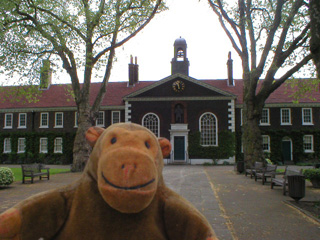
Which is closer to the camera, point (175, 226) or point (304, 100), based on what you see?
point (175, 226)

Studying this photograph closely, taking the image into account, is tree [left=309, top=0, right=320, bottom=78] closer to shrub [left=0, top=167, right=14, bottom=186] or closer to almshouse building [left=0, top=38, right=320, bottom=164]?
shrub [left=0, top=167, right=14, bottom=186]

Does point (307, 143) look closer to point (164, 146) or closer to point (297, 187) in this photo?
point (297, 187)

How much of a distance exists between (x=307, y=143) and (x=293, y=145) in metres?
1.58

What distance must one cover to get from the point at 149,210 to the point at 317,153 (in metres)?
30.1

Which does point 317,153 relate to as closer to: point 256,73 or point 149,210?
point 256,73

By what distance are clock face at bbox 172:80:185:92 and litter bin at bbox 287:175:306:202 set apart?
1981cm

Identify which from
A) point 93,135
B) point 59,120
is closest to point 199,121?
point 59,120

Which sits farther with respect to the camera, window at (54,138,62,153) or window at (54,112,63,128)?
window at (54,112,63,128)

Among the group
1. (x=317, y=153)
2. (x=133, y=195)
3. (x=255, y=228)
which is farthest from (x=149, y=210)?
(x=317, y=153)

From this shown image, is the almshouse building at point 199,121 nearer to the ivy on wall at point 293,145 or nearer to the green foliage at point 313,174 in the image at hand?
the ivy on wall at point 293,145

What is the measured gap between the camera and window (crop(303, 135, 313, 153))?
91.1 ft

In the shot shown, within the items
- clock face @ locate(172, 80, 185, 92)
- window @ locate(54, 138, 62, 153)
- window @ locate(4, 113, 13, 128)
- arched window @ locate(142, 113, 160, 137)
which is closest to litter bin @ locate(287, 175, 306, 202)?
arched window @ locate(142, 113, 160, 137)

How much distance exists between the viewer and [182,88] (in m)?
27.6

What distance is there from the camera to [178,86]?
27547 mm
